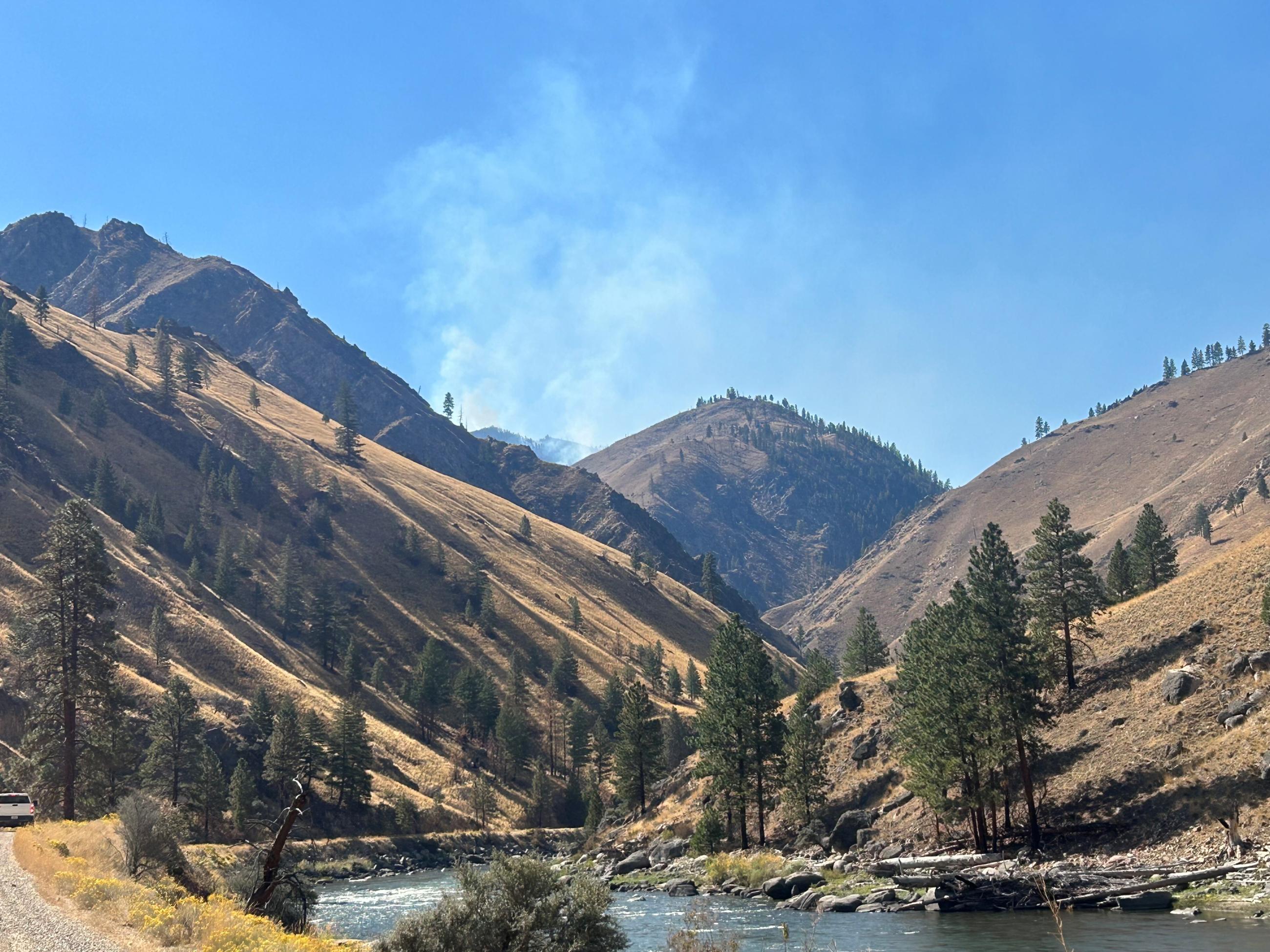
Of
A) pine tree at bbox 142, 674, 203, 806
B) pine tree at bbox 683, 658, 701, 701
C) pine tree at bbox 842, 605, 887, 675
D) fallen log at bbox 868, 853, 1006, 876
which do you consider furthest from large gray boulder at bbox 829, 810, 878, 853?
pine tree at bbox 683, 658, 701, 701

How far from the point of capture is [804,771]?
208ft

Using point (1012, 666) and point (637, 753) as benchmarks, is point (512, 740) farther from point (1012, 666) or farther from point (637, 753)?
point (1012, 666)

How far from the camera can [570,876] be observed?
23750 millimetres

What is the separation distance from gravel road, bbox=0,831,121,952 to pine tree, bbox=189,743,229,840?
64.5 metres

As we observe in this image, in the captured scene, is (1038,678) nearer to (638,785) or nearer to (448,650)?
(638,785)

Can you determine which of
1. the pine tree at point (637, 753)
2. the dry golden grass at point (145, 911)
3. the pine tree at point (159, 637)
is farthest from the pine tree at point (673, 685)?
the dry golden grass at point (145, 911)

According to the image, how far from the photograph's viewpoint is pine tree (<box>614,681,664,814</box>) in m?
87.8

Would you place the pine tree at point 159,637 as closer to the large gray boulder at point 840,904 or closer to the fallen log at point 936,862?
the large gray boulder at point 840,904

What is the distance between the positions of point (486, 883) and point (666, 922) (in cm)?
2411

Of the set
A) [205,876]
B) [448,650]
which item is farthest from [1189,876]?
[448,650]

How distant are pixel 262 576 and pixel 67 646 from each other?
11462 cm

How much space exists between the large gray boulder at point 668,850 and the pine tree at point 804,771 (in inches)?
346

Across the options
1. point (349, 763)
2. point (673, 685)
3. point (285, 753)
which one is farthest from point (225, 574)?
point (673, 685)

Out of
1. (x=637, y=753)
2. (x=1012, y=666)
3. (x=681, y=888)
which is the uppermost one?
(x=1012, y=666)
